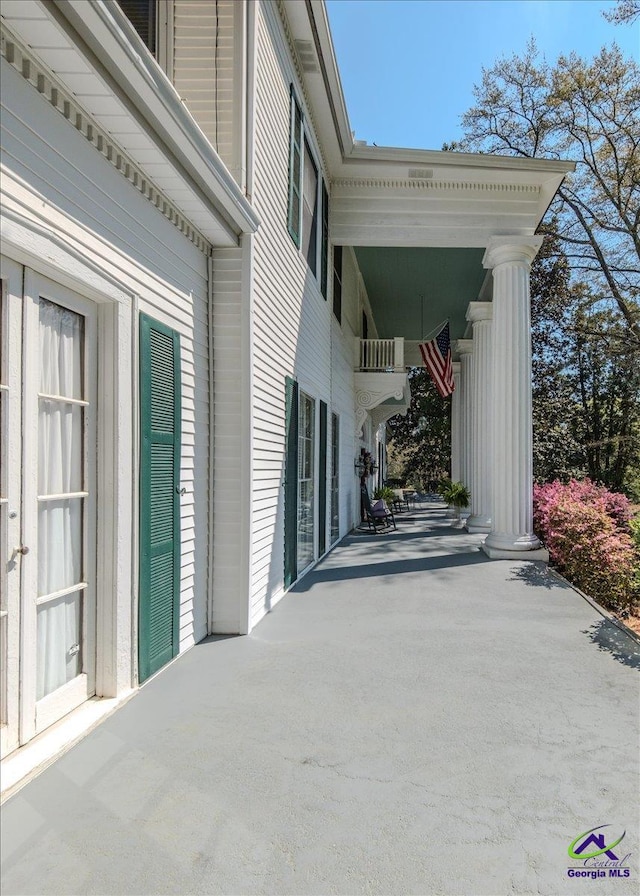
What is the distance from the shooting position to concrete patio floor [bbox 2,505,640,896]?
193cm

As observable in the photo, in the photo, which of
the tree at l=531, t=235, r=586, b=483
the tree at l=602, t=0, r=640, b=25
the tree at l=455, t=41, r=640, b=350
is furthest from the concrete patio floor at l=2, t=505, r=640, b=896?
the tree at l=455, t=41, r=640, b=350

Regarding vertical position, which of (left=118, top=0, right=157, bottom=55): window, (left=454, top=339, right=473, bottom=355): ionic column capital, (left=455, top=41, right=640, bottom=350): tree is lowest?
(left=454, top=339, right=473, bottom=355): ionic column capital

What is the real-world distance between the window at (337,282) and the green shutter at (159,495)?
583 centimetres

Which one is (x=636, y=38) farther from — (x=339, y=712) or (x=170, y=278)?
(x=339, y=712)

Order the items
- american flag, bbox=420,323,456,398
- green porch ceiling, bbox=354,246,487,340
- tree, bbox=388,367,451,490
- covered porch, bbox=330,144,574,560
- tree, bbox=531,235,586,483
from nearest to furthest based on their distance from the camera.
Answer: covered porch, bbox=330,144,574,560 < green porch ceiling, bbox=354,246,487,340 < american flag, bbox=420,323,456,398 < tree, bbox=531,235,586,483 < tree, bbox=388,367,451,490

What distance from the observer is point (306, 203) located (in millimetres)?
7090

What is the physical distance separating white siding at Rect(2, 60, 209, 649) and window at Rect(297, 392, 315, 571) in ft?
7.65

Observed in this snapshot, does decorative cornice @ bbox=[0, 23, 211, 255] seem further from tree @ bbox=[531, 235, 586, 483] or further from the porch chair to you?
tree @ bbox=[531, 235, 586, 483]

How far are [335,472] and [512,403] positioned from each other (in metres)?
2.99

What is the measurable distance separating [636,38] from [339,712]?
15.2 meters

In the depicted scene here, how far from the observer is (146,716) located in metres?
3.02

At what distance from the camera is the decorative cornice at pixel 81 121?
89.5 inches

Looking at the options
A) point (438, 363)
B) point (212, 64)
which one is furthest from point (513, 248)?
point (212, 64)

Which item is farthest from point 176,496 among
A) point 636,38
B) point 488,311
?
point 636,38
